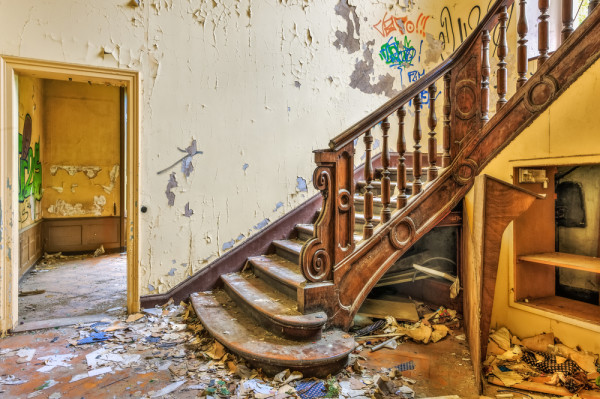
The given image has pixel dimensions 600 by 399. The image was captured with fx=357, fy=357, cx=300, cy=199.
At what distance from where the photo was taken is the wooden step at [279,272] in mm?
2545

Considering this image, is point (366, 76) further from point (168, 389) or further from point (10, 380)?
point (10, 380)

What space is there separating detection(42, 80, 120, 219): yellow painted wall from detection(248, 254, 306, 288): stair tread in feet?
12.8

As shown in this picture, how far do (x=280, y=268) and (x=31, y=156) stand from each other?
435cm

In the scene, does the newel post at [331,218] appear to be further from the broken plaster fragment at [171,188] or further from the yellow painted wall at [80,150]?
the yellow painted wall at [80,150]

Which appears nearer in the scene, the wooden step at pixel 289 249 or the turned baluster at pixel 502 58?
the turned baluster at pixel 502 58

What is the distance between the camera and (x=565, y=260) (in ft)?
7.16

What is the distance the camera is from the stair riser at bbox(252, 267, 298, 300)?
8.32 feet

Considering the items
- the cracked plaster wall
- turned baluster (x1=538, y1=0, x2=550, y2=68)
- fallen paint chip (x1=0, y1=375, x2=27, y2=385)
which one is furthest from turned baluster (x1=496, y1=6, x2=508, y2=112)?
fallen paint chip (x1=0, y1=375, x2=27, y2=385)

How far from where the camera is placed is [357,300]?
2.38m

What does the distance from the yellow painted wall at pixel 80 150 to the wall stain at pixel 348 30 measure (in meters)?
4.27

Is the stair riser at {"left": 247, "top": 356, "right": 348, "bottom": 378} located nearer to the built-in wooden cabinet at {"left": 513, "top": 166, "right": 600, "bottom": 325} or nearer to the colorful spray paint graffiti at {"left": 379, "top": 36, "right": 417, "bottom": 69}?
the built-in wooden cabinet at {"left": 513, "top": 166, "right": 600, "bottom": 325}

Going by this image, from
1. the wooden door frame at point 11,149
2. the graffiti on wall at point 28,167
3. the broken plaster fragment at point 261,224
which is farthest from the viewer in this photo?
the graffiti on wall at point 28,167

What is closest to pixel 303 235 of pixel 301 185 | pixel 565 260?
pixel 301 185

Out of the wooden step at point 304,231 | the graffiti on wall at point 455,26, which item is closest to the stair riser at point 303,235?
the wooden step at point 304,231
